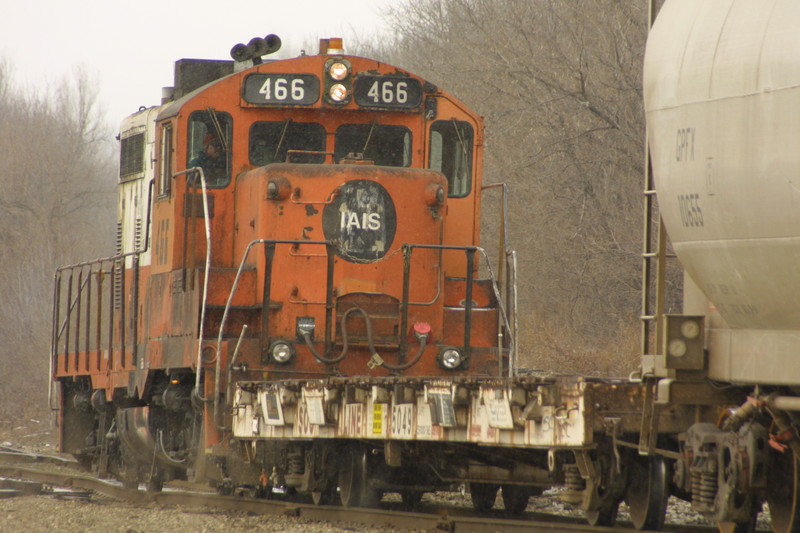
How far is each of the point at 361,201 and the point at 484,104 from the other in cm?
1263

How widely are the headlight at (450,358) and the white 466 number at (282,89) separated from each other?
2.45 meters

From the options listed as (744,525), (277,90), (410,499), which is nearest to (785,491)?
(744,525)

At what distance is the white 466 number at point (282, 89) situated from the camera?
9.90 metres

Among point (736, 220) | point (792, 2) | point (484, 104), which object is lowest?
point (736, 220)

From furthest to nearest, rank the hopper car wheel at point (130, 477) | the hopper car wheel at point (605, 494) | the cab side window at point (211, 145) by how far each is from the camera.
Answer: the hopper car wheel at point (130, 477)
the cab side window at point (211, 145)
the hopper car wheel at point (605, 494)

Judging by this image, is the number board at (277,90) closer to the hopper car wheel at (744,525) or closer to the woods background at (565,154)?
the hopper car wheel at (744,525)

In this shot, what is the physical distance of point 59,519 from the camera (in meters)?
8.85

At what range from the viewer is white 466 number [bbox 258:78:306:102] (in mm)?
9898

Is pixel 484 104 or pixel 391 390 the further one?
pixel 484 104

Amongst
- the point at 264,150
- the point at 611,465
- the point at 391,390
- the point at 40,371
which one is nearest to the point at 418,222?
the point at 264,150

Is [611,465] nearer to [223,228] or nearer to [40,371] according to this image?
[223,228]

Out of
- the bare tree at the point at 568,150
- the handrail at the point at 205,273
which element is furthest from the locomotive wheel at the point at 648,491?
the bare tree at the point at 568,150

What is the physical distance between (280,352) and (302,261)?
2.54 ft

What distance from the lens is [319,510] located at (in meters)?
8.83
